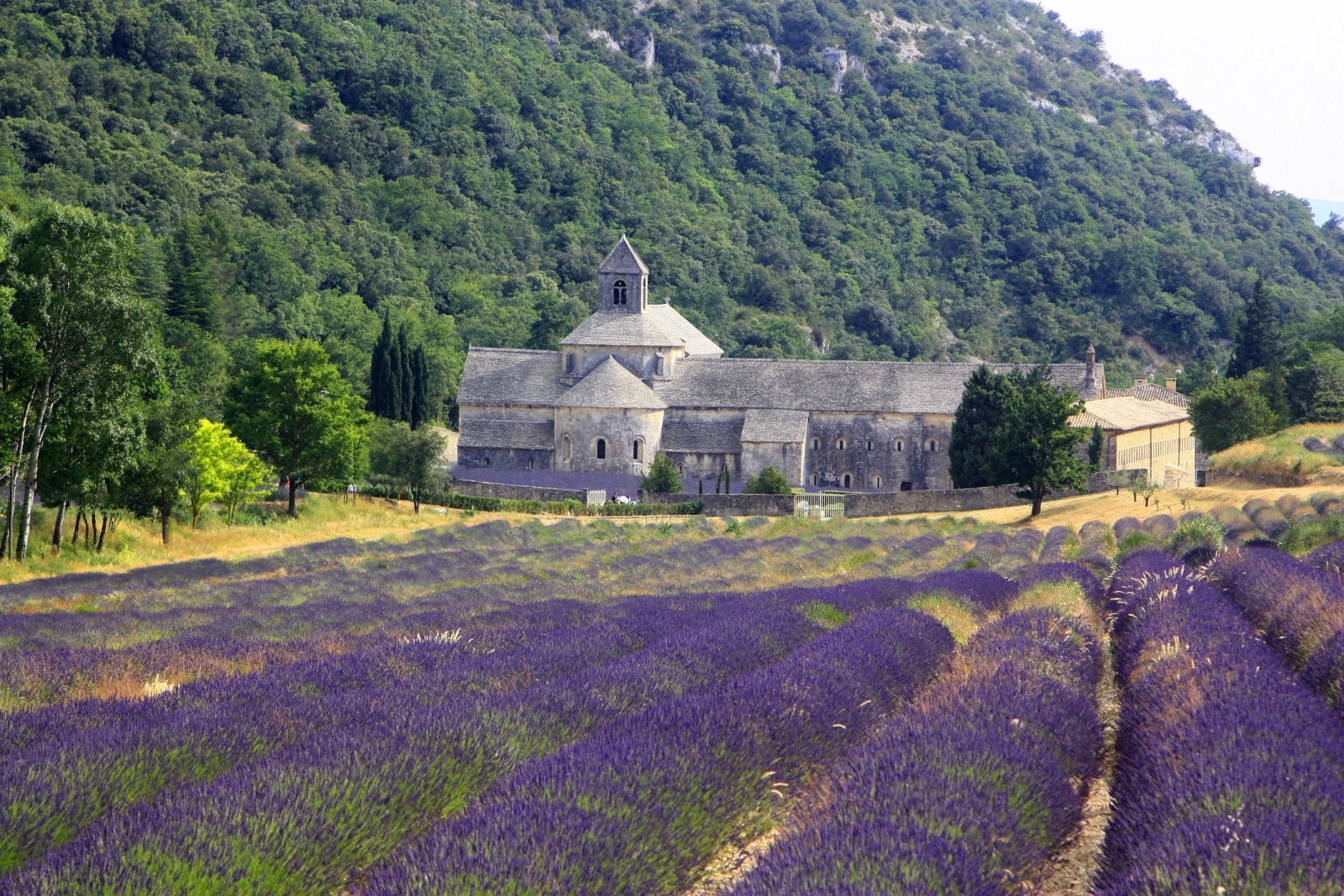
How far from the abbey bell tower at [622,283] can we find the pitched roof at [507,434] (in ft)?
28.3

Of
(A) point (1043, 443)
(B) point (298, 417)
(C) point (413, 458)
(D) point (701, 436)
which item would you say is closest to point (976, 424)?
(A) point (1043, 443)

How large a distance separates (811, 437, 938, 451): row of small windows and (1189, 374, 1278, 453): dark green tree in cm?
1277

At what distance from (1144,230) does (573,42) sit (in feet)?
236

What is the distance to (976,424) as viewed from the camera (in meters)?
62.2

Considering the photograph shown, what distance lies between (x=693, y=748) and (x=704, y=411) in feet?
199

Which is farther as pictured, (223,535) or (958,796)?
(223,535)

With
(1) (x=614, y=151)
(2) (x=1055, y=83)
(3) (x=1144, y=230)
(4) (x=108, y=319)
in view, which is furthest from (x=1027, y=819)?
(2) (x=1055, y=83)

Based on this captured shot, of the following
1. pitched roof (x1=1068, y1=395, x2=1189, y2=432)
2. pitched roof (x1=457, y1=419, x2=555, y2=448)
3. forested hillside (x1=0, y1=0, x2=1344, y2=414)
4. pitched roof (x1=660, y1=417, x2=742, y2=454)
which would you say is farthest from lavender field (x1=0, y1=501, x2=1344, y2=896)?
forested hillside (x1=0, y1=0, x2=1344, y2=414)

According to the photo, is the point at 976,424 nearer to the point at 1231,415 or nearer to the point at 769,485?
the point at 769,485

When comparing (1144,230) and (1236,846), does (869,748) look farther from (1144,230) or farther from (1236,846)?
(1144,230)

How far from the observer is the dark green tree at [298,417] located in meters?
50.3

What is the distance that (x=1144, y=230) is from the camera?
497 feet

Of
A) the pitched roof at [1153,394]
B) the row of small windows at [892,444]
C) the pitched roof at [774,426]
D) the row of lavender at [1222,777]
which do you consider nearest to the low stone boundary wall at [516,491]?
the pitched roof at [774,426]

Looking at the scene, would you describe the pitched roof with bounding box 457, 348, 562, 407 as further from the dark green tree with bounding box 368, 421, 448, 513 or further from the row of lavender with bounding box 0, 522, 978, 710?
the row of lavender with bounding box 0, 522, 978, 710
